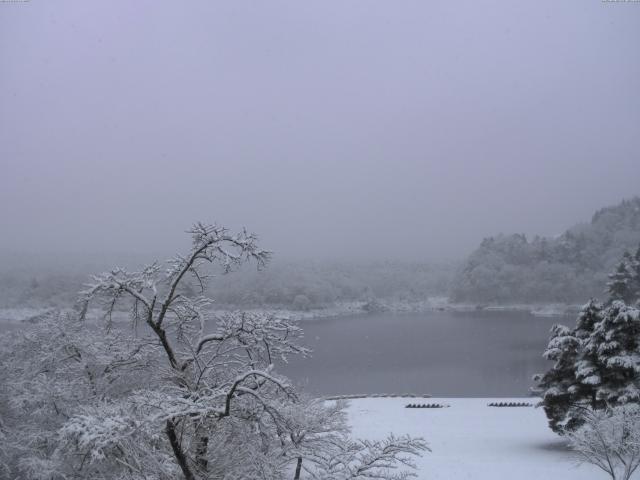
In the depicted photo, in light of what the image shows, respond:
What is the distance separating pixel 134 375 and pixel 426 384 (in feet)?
87.5

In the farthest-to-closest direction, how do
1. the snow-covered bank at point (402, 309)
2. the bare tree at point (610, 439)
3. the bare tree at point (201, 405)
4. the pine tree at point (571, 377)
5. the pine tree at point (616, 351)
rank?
1. the snow-covered bank at point (402, 309)
2. the pine tree at point (571, 377)
3. the pine tree at point (616, 351)
4. the bare tree at point (610, 439)
5. the bare tree at point (201, 405)

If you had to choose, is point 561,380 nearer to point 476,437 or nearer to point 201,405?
point 476,437

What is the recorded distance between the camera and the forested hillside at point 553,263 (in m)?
83.9

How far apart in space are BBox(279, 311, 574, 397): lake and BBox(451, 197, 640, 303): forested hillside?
2457 centimetres

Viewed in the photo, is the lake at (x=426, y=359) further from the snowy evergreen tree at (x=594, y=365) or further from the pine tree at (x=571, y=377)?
the snowy evergreen tree at (x=594, y=365)

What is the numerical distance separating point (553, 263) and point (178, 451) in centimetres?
9447

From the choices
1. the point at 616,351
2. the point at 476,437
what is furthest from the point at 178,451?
the point at 476,437

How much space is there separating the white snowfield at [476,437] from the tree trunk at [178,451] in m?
9.03

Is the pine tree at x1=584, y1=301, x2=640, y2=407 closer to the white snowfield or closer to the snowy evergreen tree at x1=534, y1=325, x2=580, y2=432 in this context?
the snowy evergreen tree at x1=534, y1=325, x2=580, y2=432

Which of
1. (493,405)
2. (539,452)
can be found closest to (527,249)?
(493,405)

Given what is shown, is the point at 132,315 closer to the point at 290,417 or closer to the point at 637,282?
the point at 290,417

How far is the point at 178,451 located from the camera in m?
4.09

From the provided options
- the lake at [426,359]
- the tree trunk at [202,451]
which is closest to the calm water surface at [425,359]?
the lake at [426,359]

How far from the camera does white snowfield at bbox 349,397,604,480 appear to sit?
40.2 feet
